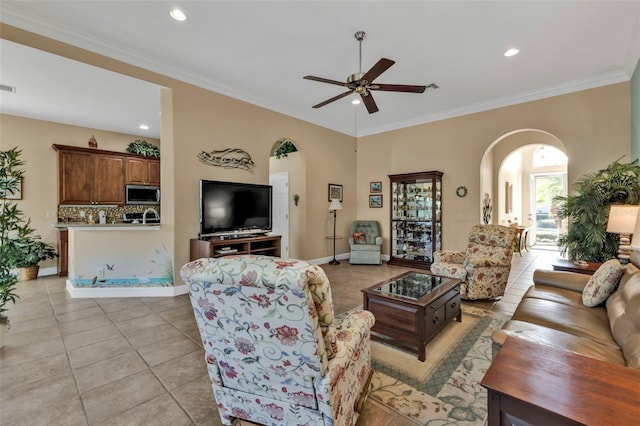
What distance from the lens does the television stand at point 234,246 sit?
393 cm

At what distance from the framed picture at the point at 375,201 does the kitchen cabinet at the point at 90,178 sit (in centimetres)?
554

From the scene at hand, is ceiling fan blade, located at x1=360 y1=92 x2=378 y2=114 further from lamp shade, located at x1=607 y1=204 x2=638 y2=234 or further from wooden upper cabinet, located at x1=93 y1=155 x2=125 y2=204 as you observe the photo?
wooden upper cabinet, located at x1=93 y1=155 x2=125 y2=204

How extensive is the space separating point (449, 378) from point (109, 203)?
260 inches

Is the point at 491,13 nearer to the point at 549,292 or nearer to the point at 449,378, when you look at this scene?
the point at 549,292

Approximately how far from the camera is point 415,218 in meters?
6.08

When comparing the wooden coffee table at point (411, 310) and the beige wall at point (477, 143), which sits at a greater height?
the beige wall at point (477, 143)

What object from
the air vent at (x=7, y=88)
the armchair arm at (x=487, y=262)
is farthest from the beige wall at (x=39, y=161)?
the armchair arm at (x=487, y=262)

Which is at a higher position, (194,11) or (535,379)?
(194,11)

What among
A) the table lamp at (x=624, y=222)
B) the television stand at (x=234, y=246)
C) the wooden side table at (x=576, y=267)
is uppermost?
the table lamp at (x=624, y=222)

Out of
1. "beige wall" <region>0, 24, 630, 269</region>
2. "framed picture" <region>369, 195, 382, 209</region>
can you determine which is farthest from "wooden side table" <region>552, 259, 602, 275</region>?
"framed picture" <region>369, 195, 382, 209</region>

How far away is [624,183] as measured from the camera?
328 centimetres

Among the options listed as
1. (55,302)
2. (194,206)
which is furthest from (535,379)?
(55,302)

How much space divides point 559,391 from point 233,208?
4.16 metres

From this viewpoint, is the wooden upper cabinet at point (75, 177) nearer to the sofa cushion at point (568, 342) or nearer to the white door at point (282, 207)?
the white door at point (282, 207)
